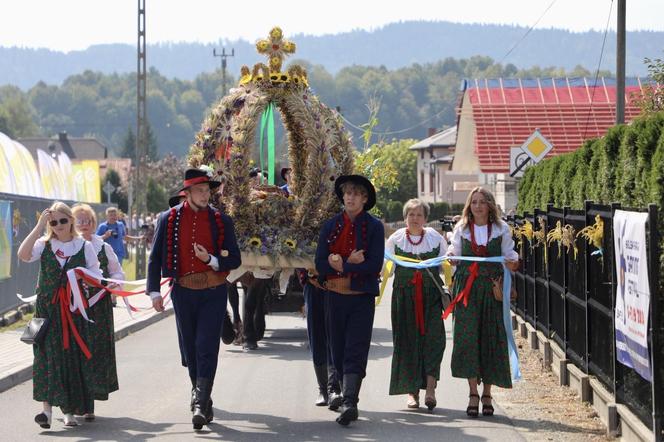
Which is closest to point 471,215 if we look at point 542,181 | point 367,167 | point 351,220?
point 351,220

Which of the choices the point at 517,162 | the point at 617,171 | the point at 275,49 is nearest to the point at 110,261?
the point at 275,49

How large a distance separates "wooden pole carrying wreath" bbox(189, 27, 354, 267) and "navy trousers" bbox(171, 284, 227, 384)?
2.19 meters

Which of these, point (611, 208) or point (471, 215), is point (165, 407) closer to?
point (471, 215)

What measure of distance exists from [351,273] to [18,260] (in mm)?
12240

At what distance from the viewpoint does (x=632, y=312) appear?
26.1 ft

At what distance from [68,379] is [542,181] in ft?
30.7

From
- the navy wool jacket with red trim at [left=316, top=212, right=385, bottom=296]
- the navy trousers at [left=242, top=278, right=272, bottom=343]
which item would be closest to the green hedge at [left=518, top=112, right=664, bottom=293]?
the navy wool jacket with red trim at [left=316, top=212, right=385, bottom=296]

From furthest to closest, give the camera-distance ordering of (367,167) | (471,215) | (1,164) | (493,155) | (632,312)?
(493,155) < (1,164) < (367,167) < (471,215) < (632,312)

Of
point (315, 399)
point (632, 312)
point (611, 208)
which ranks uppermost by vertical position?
point (611, 208)

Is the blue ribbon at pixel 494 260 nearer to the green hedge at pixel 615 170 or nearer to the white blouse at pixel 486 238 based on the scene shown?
the white blouse at pixel 486 238

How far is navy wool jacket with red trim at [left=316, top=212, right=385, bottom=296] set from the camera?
10047 mm

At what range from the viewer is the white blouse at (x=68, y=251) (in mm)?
10000

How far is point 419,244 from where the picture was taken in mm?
10758

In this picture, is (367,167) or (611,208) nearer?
(611,208)
